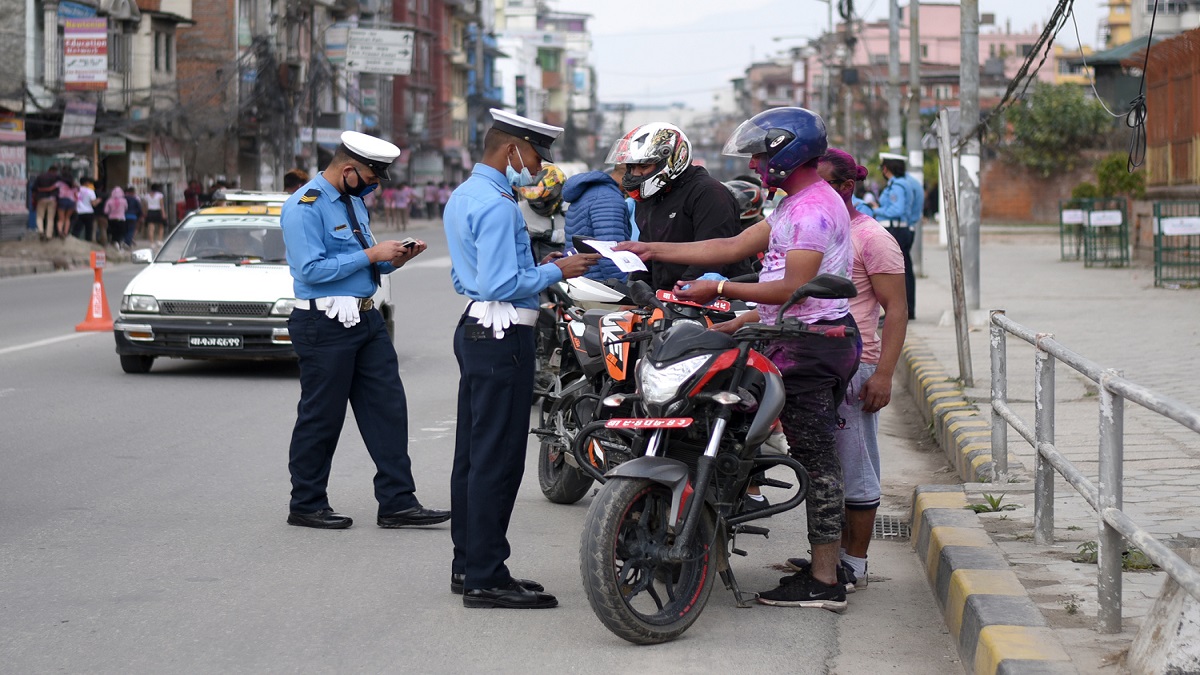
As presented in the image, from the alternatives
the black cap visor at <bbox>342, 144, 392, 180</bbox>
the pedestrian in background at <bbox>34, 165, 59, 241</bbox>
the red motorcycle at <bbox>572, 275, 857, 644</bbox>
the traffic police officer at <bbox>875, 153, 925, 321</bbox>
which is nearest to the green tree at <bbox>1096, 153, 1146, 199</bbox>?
the traffic police officer at <bbox>875, 153, 925, 321</bbox>

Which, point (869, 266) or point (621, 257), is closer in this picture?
point (621, 257)

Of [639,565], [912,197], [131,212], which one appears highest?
[912,197]

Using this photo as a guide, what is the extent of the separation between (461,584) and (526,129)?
1.85 m

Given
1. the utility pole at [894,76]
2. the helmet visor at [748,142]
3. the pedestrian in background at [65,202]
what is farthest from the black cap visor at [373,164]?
the pedestrian in background at [65,202]

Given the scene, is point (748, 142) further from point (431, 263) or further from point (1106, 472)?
point (431, 263)

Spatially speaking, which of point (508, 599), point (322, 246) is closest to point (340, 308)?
point (322, 246)

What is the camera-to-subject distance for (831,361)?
18.8 feet

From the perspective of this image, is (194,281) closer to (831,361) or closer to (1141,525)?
(831,361)

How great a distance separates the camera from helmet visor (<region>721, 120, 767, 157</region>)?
5.73 meters

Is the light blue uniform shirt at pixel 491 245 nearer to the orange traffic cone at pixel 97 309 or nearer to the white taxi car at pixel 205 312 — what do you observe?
the white taxi car at pixel 205 312

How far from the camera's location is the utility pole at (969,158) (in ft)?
52.5

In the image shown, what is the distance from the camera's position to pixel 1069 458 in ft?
26.3

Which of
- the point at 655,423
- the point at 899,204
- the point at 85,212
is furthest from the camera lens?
the point at 85,212

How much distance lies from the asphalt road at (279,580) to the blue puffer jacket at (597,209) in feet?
4.97
